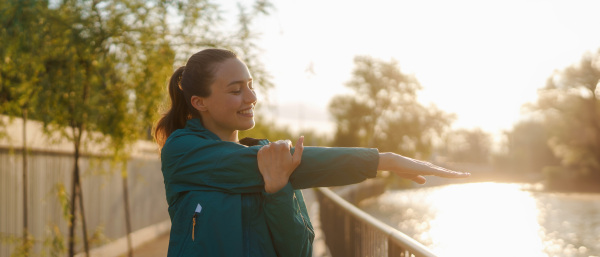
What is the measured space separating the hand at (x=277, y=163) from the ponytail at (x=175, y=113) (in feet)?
1.74

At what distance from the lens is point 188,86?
226cm

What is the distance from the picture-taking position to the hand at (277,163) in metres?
1.91

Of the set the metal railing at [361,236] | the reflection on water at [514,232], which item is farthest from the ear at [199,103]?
the reflection on water at [514,232]

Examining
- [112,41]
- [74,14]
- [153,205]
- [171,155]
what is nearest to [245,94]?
[171,155]

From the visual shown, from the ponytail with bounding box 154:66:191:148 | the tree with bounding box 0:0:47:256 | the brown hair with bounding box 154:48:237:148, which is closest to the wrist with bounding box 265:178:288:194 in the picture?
the brown hair with bounding box 154:48:237:148

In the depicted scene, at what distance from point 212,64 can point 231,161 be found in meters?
0.37

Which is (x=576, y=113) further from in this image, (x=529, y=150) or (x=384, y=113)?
(x=529, y=150)

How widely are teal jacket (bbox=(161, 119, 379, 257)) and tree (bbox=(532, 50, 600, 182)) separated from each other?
5434 centimetres

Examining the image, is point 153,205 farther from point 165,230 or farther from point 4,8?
point 4,8

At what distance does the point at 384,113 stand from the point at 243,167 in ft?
206

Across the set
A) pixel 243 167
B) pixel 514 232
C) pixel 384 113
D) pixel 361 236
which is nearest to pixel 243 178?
pixel 243 167

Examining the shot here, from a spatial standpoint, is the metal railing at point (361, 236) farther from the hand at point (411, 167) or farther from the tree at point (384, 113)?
the tree at point (384, 113)

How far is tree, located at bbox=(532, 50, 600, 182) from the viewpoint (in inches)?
2037

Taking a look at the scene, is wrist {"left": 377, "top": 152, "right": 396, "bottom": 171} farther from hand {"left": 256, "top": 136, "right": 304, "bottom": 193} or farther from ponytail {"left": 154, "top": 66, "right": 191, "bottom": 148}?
ponytail {"left": 154, "top": 66, "right": 191, "bottom": 148}
